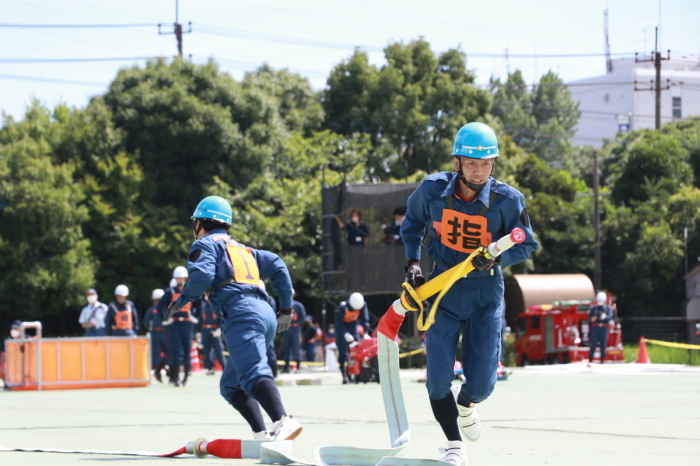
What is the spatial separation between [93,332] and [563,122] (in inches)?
3510

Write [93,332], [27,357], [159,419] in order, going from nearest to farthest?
[159,419], [27,357], [93,332]

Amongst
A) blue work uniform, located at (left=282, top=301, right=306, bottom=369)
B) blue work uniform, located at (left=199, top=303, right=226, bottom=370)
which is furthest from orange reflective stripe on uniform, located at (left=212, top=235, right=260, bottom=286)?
blue work uniform, located at (left=282, top=301, right=306, bottom=369)

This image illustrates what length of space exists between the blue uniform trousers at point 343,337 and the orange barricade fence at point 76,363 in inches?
138

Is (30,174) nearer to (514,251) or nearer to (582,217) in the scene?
(582,217)

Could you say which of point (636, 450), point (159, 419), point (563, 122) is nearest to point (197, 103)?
point (159, 419)

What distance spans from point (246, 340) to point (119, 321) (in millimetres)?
14338

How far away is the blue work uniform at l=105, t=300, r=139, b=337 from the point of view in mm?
21266

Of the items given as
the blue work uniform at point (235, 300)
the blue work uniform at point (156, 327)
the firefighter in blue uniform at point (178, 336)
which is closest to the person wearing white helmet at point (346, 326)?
the firefighter in blue uniform at point (178, 336)

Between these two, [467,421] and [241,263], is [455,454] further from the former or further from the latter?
[241,263]

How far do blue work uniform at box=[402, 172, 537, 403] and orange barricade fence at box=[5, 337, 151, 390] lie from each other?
569 inches

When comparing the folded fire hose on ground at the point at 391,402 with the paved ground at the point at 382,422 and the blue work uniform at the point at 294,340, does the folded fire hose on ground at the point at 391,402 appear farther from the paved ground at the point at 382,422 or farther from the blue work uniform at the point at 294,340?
the blue work uniform at the point at 294,340

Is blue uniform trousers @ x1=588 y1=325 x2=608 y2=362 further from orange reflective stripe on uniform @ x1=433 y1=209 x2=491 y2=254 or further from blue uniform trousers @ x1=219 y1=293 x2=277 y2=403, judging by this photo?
orange reflective stripe on uniform @ x1=433 y1=209 x2=491 y2=254

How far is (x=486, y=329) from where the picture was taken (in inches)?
239

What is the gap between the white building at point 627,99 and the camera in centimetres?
9238
